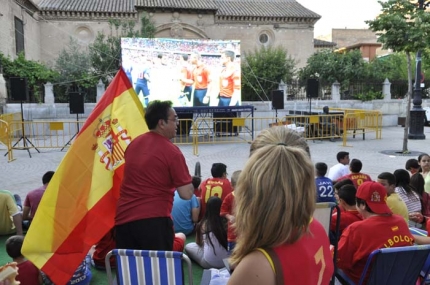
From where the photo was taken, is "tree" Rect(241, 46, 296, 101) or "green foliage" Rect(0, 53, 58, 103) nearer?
"green foliage" Rect(0, 53, 58, 103)

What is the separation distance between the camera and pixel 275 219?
1.54 m

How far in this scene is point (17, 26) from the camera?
2780 cm

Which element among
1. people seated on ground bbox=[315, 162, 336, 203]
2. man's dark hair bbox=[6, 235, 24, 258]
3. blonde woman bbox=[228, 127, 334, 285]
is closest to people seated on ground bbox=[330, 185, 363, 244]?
people seated on ground bbox=[315, 162, 336, 203]

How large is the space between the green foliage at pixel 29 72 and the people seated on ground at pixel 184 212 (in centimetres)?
2082

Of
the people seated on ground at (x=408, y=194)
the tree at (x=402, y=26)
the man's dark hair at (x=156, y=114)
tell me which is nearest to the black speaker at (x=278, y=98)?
the tree at (x=402, y=26)

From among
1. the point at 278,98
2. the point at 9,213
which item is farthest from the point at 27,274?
the point at 278,98

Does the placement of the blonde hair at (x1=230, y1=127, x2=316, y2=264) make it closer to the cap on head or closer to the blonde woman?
the blonde woman

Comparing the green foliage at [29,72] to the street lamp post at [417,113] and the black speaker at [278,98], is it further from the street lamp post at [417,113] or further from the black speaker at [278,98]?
the street lamp post at [417,113]

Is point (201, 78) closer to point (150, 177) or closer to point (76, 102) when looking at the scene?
point (76, 102)

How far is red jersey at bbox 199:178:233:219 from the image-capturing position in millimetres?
5711

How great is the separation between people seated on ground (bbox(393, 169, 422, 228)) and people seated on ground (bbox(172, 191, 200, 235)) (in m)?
2.57

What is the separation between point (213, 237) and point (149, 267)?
176 centimetres

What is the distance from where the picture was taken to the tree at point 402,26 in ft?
39.7

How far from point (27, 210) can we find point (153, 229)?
3.00 meters
